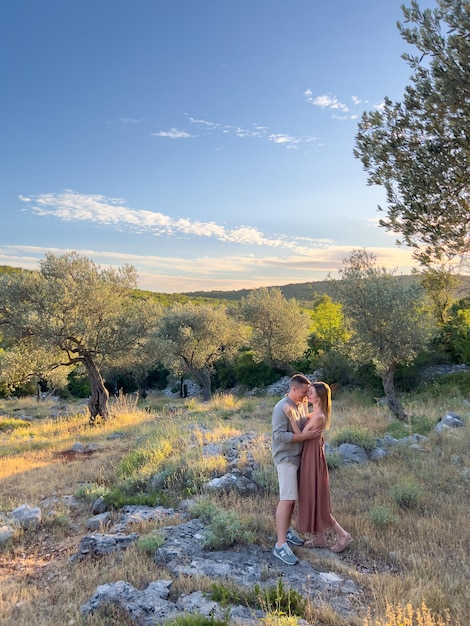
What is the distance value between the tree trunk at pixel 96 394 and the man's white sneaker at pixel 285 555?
14.8 metres

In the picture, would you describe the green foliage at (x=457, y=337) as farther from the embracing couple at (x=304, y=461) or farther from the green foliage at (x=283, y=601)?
the green foliage at (x=283, y=601)

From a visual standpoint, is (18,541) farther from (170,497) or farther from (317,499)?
(317,499)

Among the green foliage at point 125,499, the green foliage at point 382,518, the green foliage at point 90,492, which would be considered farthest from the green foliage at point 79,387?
the green foliage at point 382,518

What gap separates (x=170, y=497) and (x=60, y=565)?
2.67m

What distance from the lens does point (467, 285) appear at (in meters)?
7.47

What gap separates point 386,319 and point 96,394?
1304 cm

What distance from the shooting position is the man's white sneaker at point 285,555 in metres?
5.09

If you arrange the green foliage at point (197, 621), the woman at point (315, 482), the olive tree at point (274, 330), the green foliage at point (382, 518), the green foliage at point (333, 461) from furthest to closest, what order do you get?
the olive tree at point (274, 330) < the green foliage at point (333, 461) < the green foliage at point (382, 518) < the woman at point (315, 482) < the green foliage at point (197, 621)

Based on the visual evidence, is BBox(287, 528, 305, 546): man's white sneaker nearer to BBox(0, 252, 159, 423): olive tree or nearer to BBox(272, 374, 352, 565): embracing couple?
BBox(272, 374, 352, 565): embracing couple

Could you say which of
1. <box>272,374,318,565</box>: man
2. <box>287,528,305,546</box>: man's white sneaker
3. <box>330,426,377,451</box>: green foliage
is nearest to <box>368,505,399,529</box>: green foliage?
<box>287,528,305,546</box>: man's white sneaker

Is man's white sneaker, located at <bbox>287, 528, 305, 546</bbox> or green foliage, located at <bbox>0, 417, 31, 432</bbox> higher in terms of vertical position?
man's white sneaker, located at <bbox>287, 528, 305, 546</bbox>

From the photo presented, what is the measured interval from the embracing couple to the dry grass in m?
0.44

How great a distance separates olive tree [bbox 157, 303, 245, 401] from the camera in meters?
33.0

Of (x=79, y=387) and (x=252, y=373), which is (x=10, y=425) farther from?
(x=79, y=387)
